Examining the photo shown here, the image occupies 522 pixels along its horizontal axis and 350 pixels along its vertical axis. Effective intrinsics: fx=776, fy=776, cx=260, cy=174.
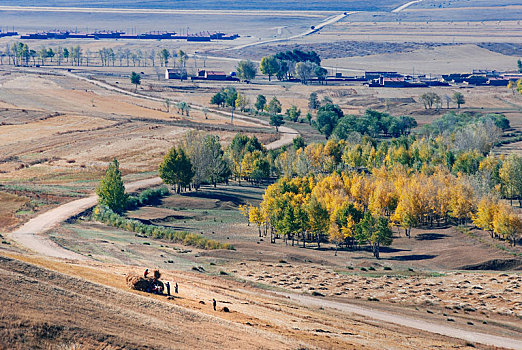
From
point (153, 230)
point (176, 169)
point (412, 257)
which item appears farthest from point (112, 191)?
point (412, 257)

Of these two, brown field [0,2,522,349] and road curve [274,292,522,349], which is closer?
brown field [0,2,522,349]

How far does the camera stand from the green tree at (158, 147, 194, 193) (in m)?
119

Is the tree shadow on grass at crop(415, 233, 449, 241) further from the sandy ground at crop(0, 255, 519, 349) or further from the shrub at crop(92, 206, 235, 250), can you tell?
the sandy ground at crop(0, 255, 519, 349)

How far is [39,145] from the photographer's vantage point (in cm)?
15938

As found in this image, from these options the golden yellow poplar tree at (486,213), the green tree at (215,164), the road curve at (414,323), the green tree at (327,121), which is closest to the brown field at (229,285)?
the road curve at (414,323)

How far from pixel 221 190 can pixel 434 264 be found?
47.1 m

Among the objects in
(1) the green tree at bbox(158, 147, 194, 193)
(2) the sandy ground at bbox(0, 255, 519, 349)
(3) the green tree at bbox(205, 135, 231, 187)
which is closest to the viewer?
(2) the sandy ground at bbox(0, 255, 519, 349)

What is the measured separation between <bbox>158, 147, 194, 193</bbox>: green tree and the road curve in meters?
51.7

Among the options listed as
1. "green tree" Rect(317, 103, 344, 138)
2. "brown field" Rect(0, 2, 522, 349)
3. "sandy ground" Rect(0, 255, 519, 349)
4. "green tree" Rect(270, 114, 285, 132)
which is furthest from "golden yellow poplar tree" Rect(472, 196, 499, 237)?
"green tree" Rect(270, 114, 285, 132)

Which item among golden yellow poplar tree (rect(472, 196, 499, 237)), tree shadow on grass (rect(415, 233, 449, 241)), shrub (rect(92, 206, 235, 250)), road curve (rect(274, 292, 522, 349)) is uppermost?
golden yellow poplar tree (rect(472, 196, 499, 237))

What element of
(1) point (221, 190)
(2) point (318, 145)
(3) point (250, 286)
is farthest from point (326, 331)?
(2) point (318, 145)

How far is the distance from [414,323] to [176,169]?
63.1 m

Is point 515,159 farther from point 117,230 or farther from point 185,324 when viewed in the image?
point 185,324

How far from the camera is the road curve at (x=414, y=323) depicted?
59031 millimetres
